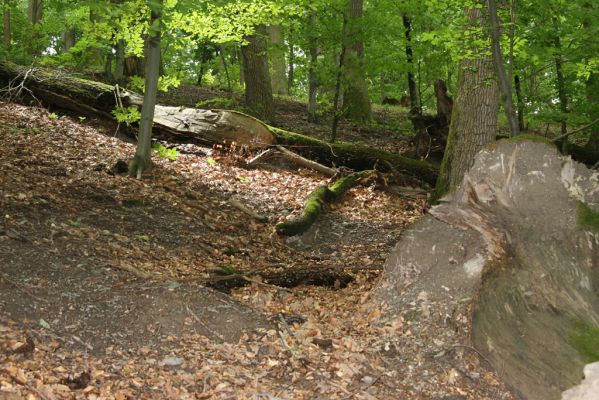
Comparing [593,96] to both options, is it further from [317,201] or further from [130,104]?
[130,104]

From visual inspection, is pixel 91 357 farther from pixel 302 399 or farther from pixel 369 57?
pixel 369 57

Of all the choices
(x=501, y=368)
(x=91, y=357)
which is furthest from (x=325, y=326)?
(x=91, y=357)

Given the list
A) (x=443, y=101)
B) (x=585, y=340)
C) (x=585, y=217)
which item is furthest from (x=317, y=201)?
(x=585, y=340)

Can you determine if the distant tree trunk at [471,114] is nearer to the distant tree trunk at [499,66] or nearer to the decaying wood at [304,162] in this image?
the distant tree trunk at [499,66]

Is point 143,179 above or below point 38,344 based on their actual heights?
above

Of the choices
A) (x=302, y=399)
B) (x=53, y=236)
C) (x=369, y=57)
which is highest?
(x=369, y=57)

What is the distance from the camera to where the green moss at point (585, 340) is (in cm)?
407

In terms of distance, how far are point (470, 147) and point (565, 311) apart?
4.03 meters

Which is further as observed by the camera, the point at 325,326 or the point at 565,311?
the point at 325,326

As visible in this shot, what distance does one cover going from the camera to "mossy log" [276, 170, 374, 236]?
25.1 ft

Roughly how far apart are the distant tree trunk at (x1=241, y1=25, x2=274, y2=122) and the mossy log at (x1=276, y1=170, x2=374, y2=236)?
3.58 meters

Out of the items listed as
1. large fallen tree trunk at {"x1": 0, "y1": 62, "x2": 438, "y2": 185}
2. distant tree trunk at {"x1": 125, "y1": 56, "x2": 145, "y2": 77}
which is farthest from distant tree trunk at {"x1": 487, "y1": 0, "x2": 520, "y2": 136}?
distant tree trunk at {"x1": 125, "y1": 56, "x2": 145, "y2": 77}

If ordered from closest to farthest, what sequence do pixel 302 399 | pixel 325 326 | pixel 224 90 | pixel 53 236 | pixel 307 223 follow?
pixel 302 399 → pixel 325 326 → pixel 53 236 → pixel 307 223 → pixel 224 90

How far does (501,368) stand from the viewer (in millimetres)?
3992
